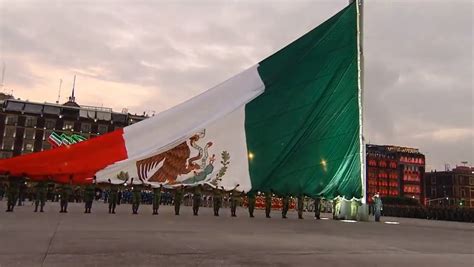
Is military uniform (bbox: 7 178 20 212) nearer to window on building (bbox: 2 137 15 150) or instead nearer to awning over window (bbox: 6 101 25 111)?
window on building (bbox: 2 137 15 150)

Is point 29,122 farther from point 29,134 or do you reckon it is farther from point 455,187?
point 455,187

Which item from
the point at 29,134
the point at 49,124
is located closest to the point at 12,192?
the point at 49,124

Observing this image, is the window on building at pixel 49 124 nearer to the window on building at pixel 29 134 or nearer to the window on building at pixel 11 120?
the window on building at pixel 29 134

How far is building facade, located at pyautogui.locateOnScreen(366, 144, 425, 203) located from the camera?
452 feet

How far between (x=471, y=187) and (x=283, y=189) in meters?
144

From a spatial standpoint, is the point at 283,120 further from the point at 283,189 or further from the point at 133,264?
the point at 133,264

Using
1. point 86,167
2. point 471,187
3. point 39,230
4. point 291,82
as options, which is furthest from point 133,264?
point 471,187

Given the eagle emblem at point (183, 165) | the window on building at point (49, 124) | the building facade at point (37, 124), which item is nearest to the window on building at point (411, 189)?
the building facade at point (37, 124)

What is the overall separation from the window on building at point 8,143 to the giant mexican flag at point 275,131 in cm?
8381

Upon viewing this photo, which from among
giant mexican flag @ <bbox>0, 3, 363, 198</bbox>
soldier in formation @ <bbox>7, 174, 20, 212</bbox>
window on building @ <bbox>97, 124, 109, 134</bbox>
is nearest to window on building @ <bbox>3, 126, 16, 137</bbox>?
window on building @ <bbox>97, 124, 109, 134</bbox>

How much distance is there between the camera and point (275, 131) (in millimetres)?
20578

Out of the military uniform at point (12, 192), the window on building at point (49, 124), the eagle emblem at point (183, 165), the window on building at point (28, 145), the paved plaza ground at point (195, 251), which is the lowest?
the paved plaza ground at point (195, 251)

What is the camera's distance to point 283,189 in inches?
801

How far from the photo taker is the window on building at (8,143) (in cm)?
9206
